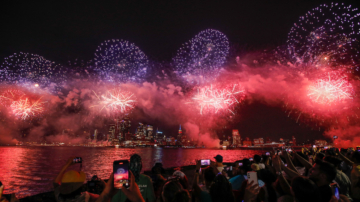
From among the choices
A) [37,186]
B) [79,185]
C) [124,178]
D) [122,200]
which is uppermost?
[124,178]

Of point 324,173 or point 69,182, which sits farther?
point 324,173

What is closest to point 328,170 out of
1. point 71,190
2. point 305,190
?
point 305,190

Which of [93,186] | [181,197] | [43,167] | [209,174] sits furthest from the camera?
[43,167]

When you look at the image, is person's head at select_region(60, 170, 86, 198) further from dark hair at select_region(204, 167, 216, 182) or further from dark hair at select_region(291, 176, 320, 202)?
dark hair at select_region(291, 176, 320, 202)

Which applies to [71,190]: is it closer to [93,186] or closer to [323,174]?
[93,186]

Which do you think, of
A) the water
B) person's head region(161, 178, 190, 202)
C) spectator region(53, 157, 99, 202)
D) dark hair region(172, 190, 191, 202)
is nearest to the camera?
spectator region(53, 157, 99, 202)

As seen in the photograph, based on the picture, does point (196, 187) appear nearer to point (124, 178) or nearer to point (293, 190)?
point (124, 178)

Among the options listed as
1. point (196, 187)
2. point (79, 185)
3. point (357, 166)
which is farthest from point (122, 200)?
point (357, 166)
